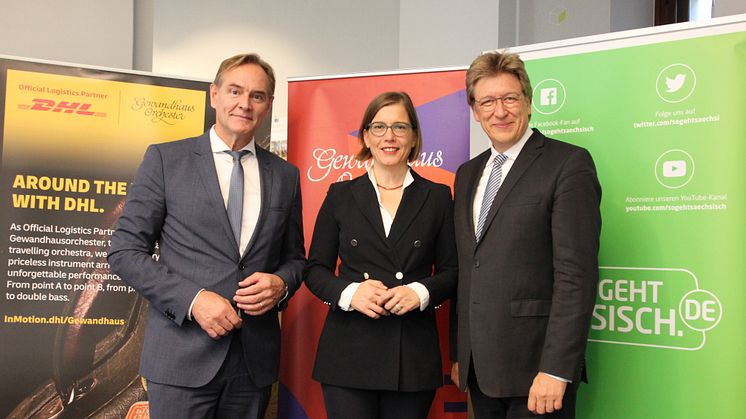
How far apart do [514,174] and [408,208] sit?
0.47 metres

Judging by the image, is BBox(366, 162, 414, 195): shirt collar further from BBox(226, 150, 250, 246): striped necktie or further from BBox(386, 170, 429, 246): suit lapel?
BBox(226, 150, 250, 246): striped necktie

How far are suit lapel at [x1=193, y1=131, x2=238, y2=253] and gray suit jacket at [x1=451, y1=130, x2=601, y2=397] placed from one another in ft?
2.64

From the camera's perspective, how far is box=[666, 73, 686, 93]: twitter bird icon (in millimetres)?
2508

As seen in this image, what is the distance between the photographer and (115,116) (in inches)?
129

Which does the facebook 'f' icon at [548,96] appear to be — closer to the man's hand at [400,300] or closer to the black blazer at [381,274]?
the black blazer at [381,274]

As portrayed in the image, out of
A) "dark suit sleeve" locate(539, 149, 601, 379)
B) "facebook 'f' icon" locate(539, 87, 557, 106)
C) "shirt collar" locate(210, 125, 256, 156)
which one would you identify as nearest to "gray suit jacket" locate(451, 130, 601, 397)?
"dark suit sleeve" locate(539, 149, 601, 379)

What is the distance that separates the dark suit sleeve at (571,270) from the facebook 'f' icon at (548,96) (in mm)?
876

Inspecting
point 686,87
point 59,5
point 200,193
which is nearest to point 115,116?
point 59,5

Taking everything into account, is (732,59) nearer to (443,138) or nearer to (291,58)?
(443,138)

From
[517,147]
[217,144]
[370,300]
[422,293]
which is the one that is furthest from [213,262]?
[517,147]

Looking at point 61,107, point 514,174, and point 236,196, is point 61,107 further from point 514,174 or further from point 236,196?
point 514,174

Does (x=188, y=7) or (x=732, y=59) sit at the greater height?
(x=188, y=7)

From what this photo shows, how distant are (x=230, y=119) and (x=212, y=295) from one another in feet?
2.01

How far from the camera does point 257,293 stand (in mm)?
2131
